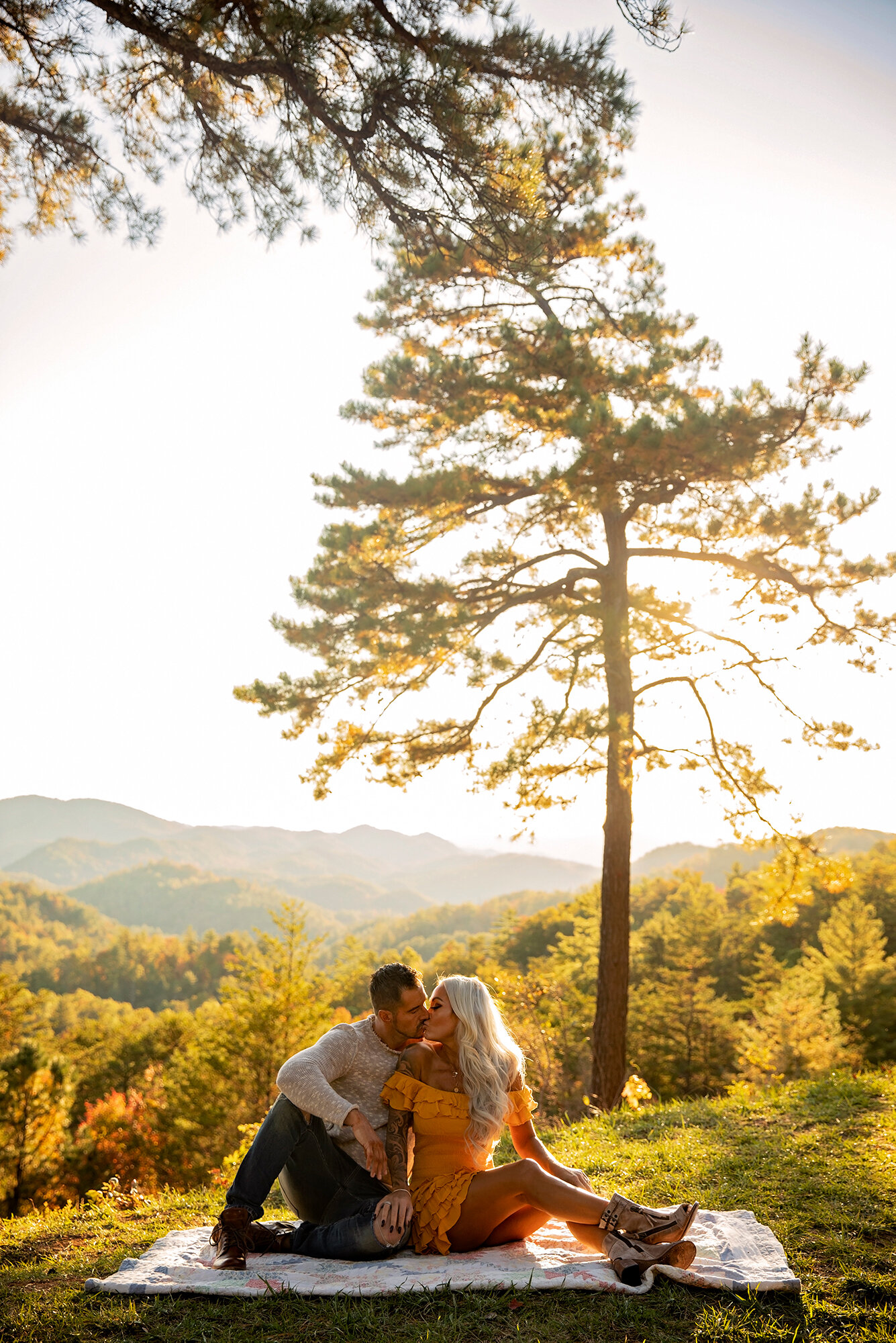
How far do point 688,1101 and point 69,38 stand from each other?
8.24m

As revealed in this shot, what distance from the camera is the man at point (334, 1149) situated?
2820mm

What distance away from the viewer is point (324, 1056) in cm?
293

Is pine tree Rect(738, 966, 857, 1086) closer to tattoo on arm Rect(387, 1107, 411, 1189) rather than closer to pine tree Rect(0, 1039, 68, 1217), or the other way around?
tattoo on arm Rect(387, 1107, 411, 1189)

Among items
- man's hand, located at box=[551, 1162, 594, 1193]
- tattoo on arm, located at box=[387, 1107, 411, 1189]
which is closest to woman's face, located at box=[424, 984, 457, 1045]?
tattoo on arm, located at box=[387, 1107, 411, 1189]

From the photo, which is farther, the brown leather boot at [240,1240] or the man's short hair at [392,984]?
the man's short hair at [392,984]

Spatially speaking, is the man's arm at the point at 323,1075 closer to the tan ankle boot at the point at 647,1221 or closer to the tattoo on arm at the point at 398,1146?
the tattoo on arm at the point at 398,1146

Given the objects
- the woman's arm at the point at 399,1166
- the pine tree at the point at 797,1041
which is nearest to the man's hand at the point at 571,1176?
the woman's arm at the point at 399,1166

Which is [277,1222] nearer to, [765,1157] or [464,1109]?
[464,1109]

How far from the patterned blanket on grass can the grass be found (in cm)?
4

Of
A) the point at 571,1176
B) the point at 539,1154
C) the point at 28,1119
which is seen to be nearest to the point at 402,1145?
the point at 539,1154

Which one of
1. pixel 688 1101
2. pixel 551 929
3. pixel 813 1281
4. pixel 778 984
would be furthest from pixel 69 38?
pixel 551 929

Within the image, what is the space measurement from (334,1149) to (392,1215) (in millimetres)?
301

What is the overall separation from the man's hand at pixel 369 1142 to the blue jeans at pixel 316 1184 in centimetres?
17

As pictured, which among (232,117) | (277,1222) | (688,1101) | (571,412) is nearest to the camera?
(277,1222)
